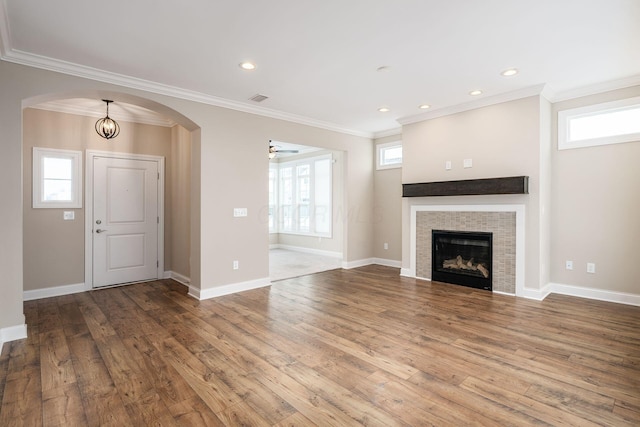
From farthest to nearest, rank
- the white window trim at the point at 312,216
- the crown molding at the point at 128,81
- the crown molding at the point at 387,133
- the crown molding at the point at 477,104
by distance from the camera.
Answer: the white window trim at the point at 312,216
the crown molding at the point at 387,133
the crown molding at the point at 477,104
the crown molding at the point at 128,81

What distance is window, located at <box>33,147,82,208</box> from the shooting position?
459 centimetres

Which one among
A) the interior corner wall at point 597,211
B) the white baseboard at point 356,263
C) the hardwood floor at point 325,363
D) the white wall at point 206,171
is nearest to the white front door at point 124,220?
the hardwood floor at point 325,363

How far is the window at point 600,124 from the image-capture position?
405cm

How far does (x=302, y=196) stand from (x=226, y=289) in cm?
499

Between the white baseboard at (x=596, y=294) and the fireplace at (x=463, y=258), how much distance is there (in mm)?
914

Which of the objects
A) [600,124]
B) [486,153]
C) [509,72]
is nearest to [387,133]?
[486,153]

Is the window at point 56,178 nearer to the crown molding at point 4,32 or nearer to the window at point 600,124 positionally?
the crown molding at point 4,32

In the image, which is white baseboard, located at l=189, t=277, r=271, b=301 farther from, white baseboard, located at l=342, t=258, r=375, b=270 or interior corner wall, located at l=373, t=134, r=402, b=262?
interior corner wall, located at l=373, t=134, r=402, b=262

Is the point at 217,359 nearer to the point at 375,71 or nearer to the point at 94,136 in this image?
the point at 375,71

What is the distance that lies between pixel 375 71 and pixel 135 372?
3782 mm

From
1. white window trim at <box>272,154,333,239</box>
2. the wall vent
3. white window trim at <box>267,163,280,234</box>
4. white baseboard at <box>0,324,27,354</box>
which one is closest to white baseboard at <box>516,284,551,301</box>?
the wall vent

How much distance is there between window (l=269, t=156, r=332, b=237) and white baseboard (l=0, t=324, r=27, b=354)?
6.22 meters

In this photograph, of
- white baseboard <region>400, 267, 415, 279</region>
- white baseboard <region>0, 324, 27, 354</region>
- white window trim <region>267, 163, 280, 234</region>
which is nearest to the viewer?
white baseboard <region>0, 324, 27, 354</region>

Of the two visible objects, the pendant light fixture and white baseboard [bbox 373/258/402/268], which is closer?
the pendant light fixture
